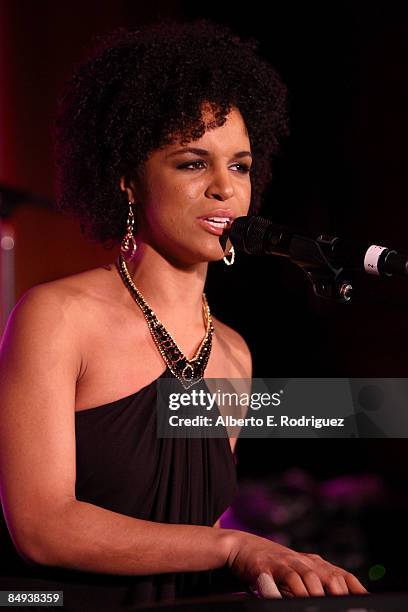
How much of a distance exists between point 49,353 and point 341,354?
1775 millimetres

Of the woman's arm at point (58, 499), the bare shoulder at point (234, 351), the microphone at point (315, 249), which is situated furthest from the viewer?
the bare shoulder at point (234, 351)

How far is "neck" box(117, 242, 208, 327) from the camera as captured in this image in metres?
1.87

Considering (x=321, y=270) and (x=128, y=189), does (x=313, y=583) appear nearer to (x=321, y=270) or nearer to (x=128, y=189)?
(x=321, y=270)

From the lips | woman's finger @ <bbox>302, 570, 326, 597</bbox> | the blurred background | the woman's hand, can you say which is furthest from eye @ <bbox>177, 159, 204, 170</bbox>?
the blurred background

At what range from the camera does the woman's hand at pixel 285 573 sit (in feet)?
4.03

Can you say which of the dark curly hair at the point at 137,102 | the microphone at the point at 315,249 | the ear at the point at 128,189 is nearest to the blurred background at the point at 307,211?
the dark curly hair at the point at 137,102

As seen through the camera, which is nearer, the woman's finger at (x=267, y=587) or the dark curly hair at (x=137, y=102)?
the woman's finger at (x=267, y=587)

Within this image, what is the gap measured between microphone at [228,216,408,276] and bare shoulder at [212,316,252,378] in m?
0.70

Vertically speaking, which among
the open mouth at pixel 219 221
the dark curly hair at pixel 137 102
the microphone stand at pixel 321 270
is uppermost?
the dark curly hair at pixel 137 102

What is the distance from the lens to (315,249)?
1.30 m

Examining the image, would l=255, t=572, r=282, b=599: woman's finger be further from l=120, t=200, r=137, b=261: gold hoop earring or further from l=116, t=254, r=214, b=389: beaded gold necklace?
l=120, t=200, r=137, b=261: gold hoop earring

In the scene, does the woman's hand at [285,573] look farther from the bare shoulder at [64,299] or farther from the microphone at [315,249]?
the bare shoulder at [64,299]

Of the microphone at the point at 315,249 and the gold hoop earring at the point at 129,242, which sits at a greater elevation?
the gold hoop earring at the point at 129,242

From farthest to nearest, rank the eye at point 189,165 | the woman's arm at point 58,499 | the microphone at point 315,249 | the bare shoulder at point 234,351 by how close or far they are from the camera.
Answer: the bare shoulder at point 234,351 → the eye at point 189,165 → the woman's arm at point 58,499 → the microphone at point 315,249
